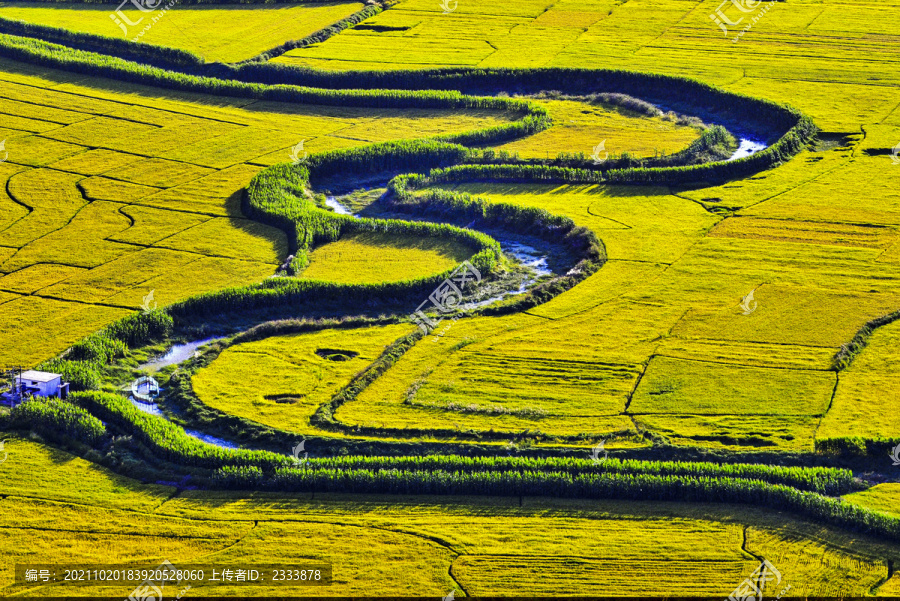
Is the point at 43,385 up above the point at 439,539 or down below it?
above

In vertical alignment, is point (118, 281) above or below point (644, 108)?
below

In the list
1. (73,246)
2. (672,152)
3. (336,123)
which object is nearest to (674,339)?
(672,152)

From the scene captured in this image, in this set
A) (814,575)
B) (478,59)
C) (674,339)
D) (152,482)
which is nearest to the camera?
(814,575)

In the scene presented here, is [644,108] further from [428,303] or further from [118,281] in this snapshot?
[118,281]

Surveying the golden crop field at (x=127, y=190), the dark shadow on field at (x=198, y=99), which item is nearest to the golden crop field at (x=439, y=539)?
the golden crop field at (x=127, y=190)

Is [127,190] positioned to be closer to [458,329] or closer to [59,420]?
[458,329]

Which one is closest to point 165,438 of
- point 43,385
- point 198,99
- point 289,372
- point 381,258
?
point 43,385

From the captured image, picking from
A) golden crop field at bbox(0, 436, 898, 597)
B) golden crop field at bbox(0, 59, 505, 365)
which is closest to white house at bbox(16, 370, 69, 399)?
golden crop field at bbox(0, 59, 505, 365)
